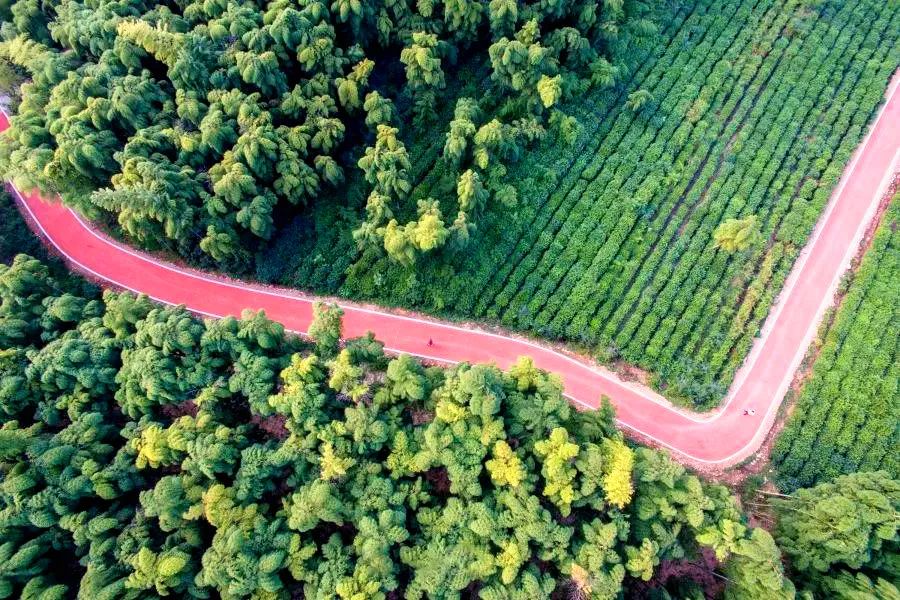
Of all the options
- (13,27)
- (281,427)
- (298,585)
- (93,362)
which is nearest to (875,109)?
(281,427)

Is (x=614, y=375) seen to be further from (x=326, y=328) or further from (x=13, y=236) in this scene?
(x=13, y=236)

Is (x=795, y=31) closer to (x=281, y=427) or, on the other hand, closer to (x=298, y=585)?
(x=281, y=427)

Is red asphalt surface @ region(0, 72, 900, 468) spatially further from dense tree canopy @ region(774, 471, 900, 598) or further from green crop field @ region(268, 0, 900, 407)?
dense tree canopy @ region(774, 471, 900, 598)

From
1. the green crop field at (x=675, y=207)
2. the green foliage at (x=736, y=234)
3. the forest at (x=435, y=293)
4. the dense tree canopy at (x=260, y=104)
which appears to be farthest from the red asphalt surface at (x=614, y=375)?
the green foliage at (x=736, y=234)

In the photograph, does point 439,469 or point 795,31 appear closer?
point 439,469

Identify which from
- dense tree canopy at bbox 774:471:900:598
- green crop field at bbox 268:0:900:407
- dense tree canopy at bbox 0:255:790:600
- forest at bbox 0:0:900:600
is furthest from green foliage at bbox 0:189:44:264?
dense tree canopy at bbox 774:471:900:598

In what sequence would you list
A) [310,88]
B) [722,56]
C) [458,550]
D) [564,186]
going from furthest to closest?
[722,56], [564,186], [310,88], [458,550]

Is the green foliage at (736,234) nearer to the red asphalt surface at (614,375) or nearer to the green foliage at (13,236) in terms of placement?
the red asphalt surface at (614,375)
